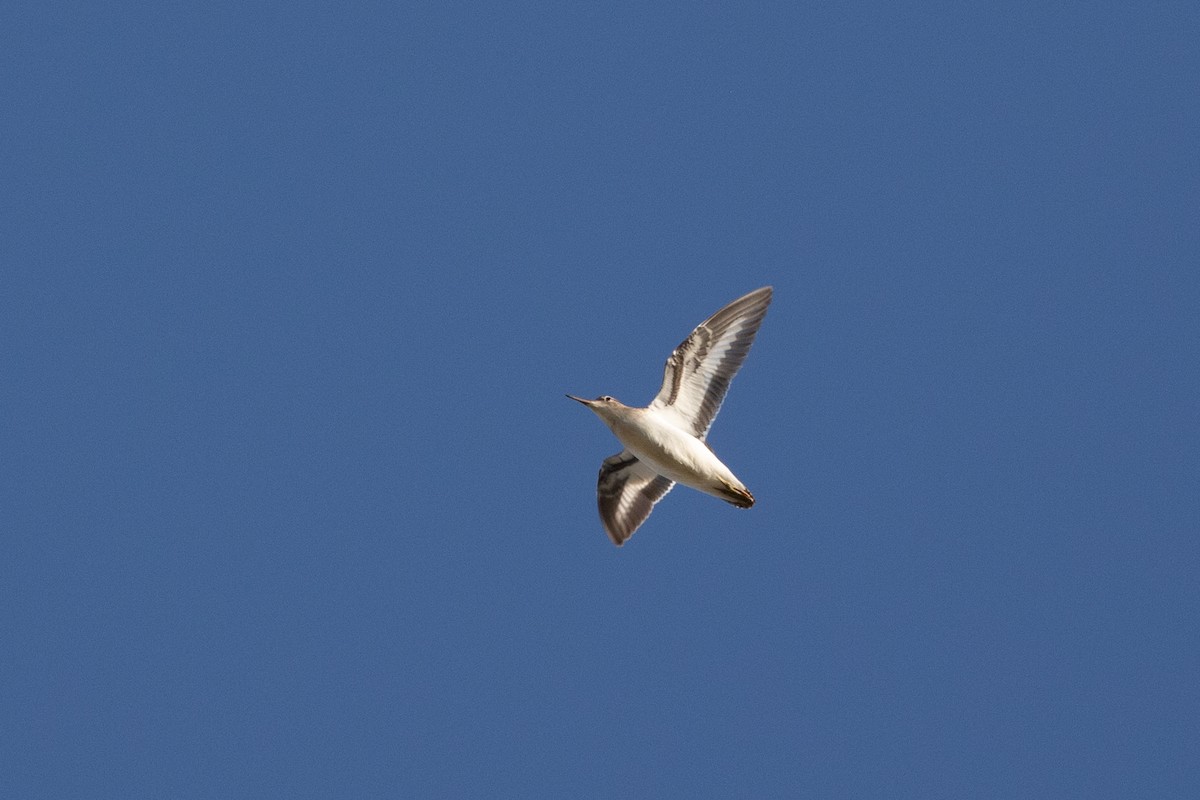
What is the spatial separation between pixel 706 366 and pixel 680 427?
0.93 m

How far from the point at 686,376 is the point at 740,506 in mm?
1994

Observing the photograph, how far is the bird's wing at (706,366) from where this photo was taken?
21.6m

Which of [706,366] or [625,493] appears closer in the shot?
[706,366]

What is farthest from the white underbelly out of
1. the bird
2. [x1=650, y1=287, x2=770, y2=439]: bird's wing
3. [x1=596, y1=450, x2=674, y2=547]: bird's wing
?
[x1=596, y1=450, x2=674, y2=547]: bird's wing

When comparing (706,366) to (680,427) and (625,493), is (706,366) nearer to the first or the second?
(680,427)

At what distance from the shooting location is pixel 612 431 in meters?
21.2

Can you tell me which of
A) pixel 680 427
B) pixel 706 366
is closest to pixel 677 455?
pixel 680 427

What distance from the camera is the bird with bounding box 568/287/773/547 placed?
20594 millimetres

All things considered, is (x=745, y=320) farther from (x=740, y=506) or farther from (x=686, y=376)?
(x=740, y=506)

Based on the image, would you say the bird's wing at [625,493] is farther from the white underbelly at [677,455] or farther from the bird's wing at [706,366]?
the white underbelly at [677,455]

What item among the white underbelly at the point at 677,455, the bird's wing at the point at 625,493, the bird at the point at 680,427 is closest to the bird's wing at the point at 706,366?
→ the bird at the point at 680,427

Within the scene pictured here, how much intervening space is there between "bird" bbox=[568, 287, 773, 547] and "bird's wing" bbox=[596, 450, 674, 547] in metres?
0.01

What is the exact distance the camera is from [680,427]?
21375 mm

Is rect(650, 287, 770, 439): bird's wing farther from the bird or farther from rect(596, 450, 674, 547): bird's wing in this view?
rect(596, 450, 674, 547): bird's wing
